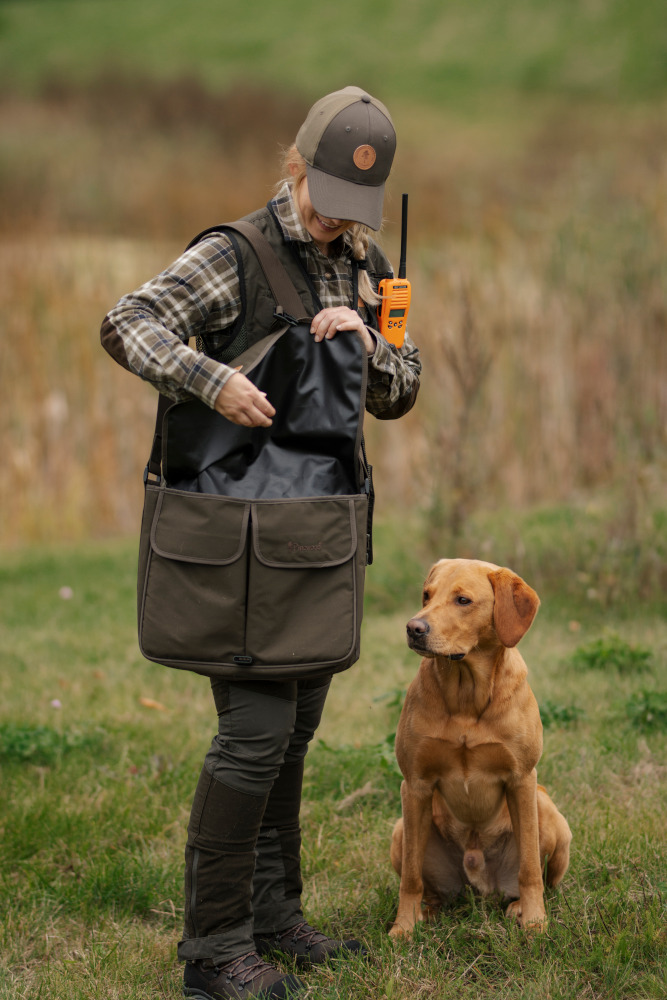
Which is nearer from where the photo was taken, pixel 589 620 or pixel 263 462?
pixel 263 462

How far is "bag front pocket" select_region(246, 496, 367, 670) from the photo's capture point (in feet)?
8.02

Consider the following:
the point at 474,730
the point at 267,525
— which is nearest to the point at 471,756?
the point at 474,730

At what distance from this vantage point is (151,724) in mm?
4750

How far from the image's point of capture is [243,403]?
2338mm

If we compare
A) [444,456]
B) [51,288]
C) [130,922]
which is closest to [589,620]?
[444,456]

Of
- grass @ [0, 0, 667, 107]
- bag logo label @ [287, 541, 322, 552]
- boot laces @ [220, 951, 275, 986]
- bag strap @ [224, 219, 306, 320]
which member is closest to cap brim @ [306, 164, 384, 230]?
bag strap @ [224, 219, 306, 320]

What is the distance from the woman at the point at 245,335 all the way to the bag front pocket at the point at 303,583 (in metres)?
0.16

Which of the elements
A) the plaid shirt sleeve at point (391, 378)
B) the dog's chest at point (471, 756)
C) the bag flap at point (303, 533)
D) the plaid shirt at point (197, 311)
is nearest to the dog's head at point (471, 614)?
the dog's chest at point (471, 756)

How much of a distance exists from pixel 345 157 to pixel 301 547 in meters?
0.95

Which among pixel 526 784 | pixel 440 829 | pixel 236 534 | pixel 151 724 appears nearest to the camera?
pixel 236 534

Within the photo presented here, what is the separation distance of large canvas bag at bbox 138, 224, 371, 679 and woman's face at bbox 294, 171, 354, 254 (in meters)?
0.14

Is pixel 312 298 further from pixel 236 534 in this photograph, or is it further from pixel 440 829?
pixel 440 829

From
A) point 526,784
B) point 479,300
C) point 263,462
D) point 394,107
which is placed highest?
point 394,107

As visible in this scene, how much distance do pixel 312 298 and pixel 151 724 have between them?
2.75m
